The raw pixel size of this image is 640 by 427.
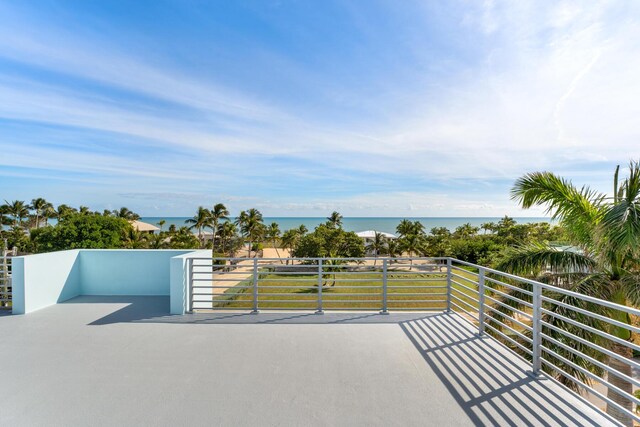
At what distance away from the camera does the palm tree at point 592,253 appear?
388 cm

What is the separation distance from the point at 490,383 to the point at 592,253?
11.5 feet

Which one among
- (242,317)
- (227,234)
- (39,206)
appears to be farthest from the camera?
(39,206)

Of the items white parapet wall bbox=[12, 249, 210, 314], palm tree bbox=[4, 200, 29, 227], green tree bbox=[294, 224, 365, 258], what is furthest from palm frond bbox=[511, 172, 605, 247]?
palm tree bbox=[4, 200, 29, 227]

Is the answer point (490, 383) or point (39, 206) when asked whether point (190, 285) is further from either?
point (39, 206)

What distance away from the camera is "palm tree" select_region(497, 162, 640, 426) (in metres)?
3.88

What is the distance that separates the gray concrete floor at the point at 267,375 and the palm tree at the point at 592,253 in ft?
5.69

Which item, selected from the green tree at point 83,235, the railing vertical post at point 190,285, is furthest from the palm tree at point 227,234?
the railing vertical post at point 190,285

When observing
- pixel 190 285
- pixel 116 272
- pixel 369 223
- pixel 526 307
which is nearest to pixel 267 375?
pixel 190 285

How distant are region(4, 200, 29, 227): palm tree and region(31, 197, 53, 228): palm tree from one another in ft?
3.64

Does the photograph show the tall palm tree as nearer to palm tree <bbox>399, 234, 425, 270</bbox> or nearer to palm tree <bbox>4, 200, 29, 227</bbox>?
palm tree <bbox>399, 234, 425, 270</bbox>

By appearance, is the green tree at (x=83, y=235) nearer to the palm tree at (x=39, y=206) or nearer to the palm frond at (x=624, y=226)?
the palm frond at (x=624, y=226)

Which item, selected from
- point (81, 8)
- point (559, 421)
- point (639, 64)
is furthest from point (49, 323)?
point (639, 64)

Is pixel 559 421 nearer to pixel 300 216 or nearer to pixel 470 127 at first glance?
pixel 470 127

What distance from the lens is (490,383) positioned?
8.91 feet
